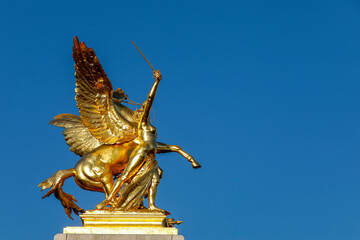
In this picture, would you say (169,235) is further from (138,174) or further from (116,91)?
(116,91)

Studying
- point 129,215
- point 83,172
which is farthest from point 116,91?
point 129,215

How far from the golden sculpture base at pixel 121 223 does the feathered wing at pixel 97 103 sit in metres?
2.05

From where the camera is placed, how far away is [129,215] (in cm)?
1727

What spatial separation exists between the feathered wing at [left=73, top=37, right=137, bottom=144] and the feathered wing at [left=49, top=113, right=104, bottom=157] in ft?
0.90

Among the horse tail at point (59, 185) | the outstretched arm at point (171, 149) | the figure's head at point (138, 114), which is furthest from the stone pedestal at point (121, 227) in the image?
the figure's head at point (138, 114)

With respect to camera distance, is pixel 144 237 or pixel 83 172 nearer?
pixel 144 237

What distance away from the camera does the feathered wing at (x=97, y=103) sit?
18359 mm

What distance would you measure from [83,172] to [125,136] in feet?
4.61

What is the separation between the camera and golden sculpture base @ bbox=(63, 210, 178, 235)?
55.7ft

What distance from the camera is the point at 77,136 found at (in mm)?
19031

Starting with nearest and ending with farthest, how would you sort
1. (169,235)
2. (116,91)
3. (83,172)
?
1. (169,235)
2. (83,172)
3. (116,91)

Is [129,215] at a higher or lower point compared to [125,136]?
lower

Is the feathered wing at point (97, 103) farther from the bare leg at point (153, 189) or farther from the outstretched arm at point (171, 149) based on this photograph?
the bare leg at point (153, 189)

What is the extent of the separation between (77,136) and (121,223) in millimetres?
3032
